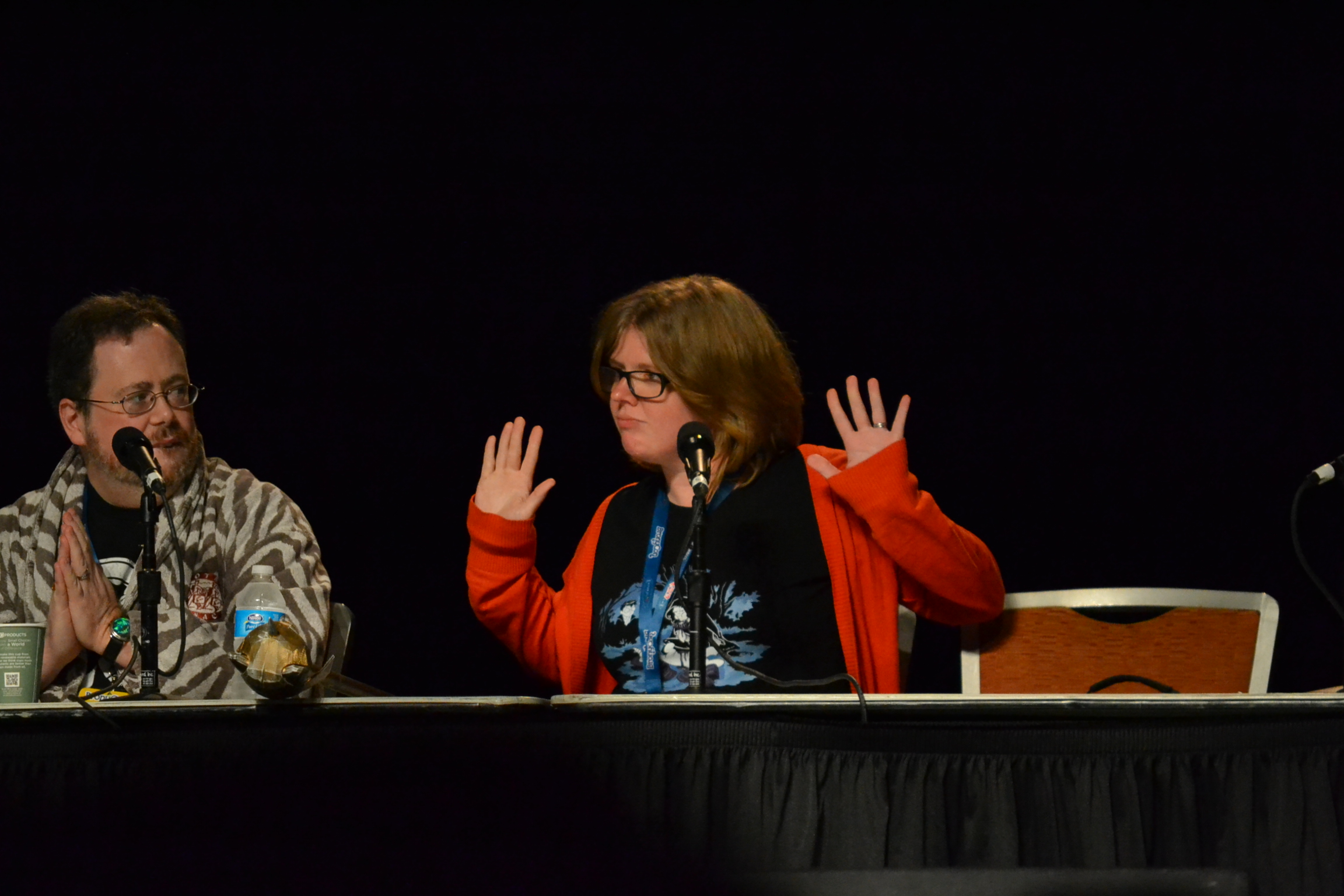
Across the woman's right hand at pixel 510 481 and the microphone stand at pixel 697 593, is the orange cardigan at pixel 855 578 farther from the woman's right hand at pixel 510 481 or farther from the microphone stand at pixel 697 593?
the microphone stand at pixel 697 593

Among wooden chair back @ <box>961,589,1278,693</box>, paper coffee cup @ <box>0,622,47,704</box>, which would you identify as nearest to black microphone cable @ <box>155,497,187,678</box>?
paper coffee cup @ <box>0,622,47,704</box>

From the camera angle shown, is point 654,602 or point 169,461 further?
point 169,461

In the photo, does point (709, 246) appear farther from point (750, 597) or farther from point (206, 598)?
point (206, 598)

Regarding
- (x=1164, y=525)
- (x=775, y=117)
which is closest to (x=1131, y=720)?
(x=1164, y=525)

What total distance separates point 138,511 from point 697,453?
1317 millimetres

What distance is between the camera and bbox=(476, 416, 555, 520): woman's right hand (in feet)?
7.19

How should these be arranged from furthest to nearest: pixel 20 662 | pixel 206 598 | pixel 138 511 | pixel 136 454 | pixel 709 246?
1. pixel 709 246
2. pixel 138 511
3. pixel 206 598
4. pixel 136 454
5. pixel 20 662

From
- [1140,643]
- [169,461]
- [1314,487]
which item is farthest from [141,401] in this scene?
[1314,487]

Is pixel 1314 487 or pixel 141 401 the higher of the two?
pixel 141 401

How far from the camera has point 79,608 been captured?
2158mm

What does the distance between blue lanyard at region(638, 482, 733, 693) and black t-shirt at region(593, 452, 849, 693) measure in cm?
1

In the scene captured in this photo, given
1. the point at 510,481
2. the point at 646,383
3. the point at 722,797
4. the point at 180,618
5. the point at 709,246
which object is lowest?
the point at 722,797

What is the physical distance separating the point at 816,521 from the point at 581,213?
113 cm

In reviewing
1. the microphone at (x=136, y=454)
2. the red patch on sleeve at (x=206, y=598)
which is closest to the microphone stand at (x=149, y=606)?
the microphone at (x=136, y=454)
